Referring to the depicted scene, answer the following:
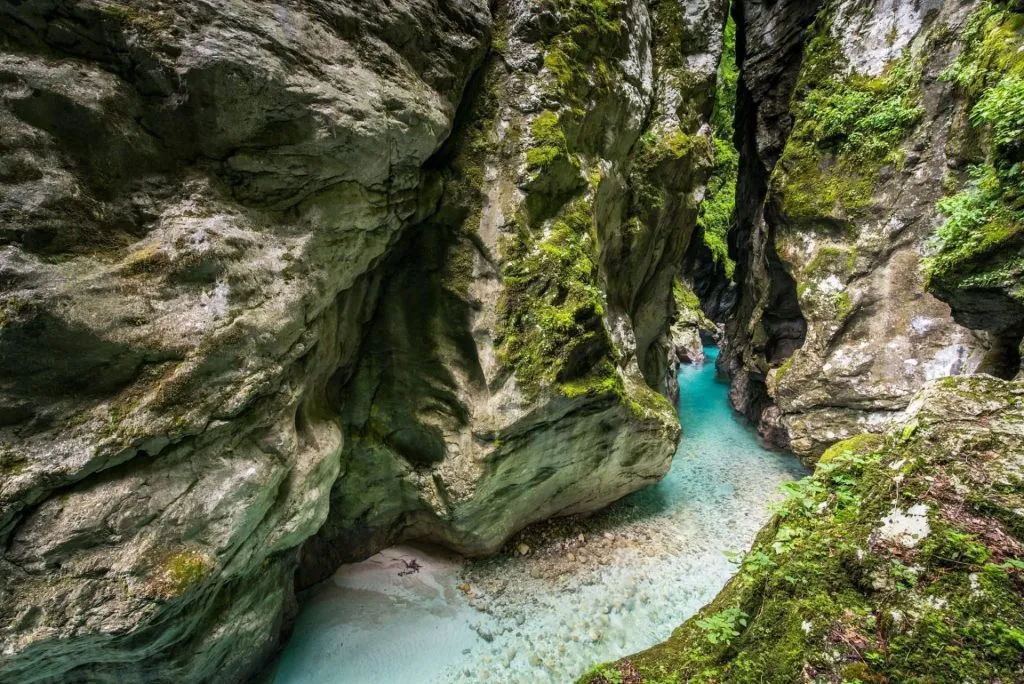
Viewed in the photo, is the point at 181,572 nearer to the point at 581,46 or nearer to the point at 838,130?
the point at 581,46

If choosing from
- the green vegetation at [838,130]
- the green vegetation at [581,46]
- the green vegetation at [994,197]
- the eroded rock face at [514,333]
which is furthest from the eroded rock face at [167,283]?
the green vegetation at [838,130]

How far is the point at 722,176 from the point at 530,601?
72.8 ft

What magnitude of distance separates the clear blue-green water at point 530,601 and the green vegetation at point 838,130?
707 cm

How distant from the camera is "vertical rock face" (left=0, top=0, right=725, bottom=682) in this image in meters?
3.08

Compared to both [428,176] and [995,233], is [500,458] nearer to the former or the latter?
[428,176]

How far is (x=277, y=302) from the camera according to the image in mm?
4051

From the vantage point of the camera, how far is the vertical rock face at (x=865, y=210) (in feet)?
25.5

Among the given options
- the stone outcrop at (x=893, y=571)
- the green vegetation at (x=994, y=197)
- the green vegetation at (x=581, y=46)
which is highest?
the green vegetation at (x=581, y=46)

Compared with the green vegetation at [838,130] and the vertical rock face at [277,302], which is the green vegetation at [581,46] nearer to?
the vertical rock face at [277,302]

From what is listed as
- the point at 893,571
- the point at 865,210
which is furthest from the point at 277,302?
the point at 865,210

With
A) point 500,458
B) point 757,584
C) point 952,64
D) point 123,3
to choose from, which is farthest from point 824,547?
point 952,64

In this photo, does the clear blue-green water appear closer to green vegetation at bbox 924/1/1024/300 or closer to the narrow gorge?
the narrow gorge

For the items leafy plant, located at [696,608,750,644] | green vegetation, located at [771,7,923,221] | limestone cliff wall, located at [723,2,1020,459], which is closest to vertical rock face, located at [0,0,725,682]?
A: leafy plant, located at [696,608,750,644]

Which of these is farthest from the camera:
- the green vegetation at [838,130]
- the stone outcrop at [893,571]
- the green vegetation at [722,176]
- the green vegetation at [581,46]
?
the green vegetation at [722,176]
